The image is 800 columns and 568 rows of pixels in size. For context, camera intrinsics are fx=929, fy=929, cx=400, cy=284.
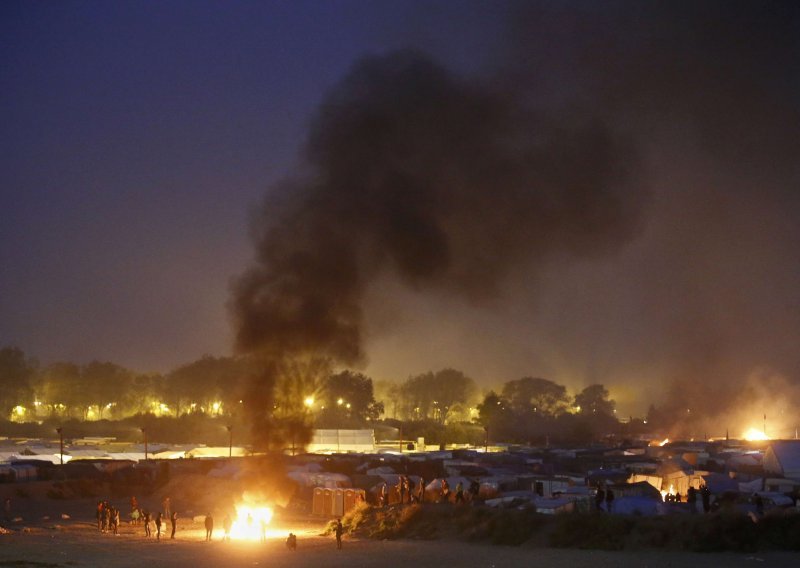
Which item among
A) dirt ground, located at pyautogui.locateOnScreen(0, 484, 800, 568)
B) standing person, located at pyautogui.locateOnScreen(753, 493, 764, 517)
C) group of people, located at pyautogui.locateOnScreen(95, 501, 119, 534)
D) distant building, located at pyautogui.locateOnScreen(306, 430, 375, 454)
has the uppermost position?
distant building, located at pyautogui.locateOnScreen(306, 430, 375, 454)

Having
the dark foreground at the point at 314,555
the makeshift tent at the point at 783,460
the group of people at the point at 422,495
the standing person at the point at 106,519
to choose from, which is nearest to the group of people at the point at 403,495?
the group of people at the point at 422,495

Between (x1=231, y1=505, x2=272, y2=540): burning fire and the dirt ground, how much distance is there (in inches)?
26.8

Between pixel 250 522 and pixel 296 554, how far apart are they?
898 centimetres

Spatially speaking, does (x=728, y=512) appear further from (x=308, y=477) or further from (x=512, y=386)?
(x=512, y=386)

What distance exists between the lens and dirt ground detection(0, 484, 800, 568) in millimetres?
27609

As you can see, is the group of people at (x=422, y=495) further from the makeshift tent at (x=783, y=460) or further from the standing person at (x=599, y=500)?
the makeshift tent at (x=783, y=460)

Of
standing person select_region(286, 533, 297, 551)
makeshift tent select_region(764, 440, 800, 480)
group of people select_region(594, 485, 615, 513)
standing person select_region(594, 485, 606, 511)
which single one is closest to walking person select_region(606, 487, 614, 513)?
group of people select_region(594, 485, 615, 513)

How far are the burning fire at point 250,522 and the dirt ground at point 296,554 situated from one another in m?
0.68

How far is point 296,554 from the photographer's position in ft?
101

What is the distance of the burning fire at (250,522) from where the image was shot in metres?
36.7

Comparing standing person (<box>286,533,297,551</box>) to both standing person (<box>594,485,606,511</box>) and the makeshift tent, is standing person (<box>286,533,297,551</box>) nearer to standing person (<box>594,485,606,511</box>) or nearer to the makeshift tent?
standing person (<box>594,485,606,511</box>)

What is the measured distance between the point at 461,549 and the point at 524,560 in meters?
3.48

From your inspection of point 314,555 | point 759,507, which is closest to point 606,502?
point 759,507

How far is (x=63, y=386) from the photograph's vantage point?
124875mm
